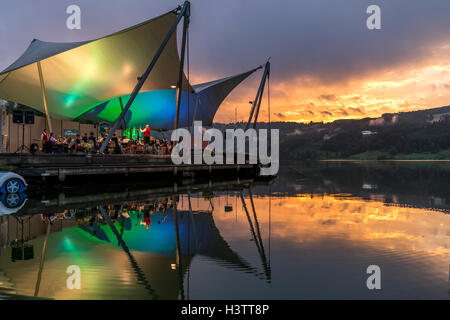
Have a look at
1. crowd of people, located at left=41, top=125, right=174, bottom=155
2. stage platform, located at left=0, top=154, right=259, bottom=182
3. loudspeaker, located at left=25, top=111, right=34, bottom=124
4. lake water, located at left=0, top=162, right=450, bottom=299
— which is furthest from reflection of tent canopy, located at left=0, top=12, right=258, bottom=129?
lake water, located at left=0, top=162, right=450, bottom=299

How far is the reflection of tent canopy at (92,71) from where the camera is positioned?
2042 centimetres

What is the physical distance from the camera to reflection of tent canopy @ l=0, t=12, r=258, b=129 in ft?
67.0

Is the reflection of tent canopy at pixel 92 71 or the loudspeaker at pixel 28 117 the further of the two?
Result: the reflection of tent canopy at pixel 92 71

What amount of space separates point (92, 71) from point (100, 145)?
4.59m

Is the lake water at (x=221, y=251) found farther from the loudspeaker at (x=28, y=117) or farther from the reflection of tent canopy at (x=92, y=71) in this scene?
the reflection of tent canopy at (x=92, y=71)

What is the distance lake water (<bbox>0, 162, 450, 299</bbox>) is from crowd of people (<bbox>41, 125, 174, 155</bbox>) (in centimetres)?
797

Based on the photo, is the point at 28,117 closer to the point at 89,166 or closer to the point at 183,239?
the point at 89,166

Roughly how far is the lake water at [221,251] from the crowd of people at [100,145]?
7966 millimetres

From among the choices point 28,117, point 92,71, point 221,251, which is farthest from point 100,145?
point 221,251

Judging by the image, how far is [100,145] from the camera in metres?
23.2

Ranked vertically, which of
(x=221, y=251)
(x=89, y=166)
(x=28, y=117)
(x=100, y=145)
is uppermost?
(x=28, y=117)

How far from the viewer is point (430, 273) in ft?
16.1

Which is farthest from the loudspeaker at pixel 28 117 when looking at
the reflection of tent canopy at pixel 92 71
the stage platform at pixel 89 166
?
the stage platform at pixel 89 166

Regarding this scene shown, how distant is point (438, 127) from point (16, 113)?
653ft
